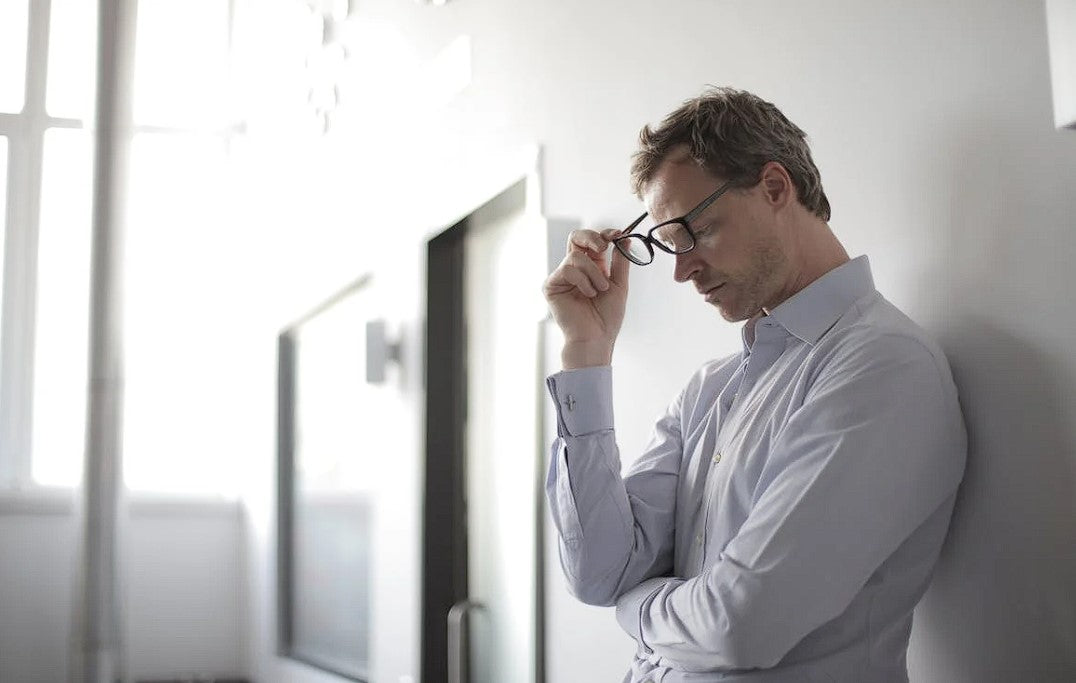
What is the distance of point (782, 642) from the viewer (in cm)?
133

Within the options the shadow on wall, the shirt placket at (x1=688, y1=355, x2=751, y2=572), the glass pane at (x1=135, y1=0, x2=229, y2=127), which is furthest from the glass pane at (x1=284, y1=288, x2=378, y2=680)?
the shadow on wall

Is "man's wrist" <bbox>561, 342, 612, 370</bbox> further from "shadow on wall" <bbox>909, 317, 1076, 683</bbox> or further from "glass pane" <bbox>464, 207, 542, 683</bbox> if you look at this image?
"glass pane" <bbox>464, 207, 542, 683</bbox>

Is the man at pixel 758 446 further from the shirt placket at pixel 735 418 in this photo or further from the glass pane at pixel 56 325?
the glass pane at pixel 56 325

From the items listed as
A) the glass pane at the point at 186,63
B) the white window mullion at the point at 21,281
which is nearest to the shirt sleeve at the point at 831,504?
the white window mullion at the point at 21,281

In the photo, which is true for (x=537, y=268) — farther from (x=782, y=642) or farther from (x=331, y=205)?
(x=331, y=205)

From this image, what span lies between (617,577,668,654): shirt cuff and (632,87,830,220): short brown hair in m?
0.54

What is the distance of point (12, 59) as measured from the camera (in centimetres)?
629

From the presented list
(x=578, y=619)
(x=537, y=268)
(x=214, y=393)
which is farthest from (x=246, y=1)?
(x=578, y=619)

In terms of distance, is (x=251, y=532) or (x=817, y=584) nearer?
(x=817, y=584)

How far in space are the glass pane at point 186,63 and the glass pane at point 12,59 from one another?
61 cm

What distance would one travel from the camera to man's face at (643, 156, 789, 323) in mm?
1571

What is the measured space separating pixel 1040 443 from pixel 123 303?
98cm

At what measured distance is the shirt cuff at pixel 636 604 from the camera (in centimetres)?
158

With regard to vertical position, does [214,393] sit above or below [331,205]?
below
